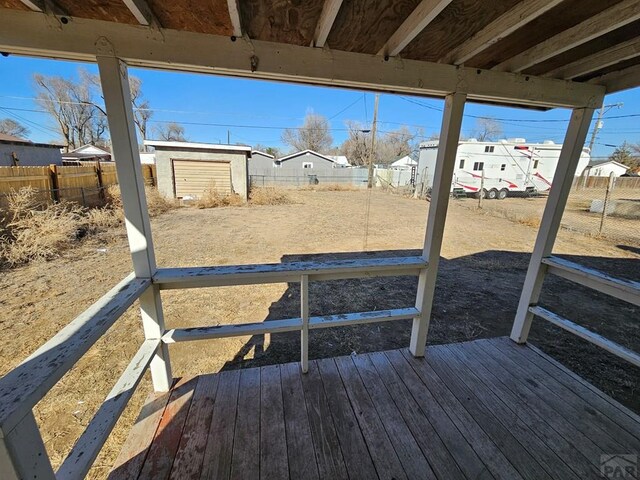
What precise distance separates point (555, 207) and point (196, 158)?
11.2m

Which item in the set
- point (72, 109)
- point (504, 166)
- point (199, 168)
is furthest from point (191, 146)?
point (72, 109)

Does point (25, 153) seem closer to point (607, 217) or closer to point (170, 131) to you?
point (170, 131)

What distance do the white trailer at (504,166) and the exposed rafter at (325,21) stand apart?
46.4 ft

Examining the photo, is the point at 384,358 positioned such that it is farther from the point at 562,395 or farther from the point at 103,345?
the point at 103,345

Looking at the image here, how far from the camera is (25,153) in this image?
11.6 m

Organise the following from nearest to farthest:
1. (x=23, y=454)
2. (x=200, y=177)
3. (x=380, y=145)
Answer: (x=23, y=454) < (x=200, y=177) < (x=380, y=145)

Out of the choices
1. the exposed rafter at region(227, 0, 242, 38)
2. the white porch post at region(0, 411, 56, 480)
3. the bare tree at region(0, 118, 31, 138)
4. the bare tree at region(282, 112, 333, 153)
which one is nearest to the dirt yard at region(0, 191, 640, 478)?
the white porch post at region(0, 411, 56, 480)

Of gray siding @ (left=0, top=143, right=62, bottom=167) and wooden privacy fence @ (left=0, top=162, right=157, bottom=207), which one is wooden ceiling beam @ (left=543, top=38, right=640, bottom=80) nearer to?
wooden privacy fence @ (left=0, top=162, right=157, bottom=207)

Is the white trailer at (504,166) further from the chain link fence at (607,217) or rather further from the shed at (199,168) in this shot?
the shed at (199,168)

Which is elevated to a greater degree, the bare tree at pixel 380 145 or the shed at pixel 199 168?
the bare tree at pixel 380 145

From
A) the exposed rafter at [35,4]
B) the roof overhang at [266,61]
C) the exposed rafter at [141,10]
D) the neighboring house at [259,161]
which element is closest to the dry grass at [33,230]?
the roof overhang at [266,61]

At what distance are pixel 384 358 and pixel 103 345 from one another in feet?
9.26

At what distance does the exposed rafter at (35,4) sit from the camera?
1.06 m

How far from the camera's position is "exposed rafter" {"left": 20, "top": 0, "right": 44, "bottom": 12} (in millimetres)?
1059
